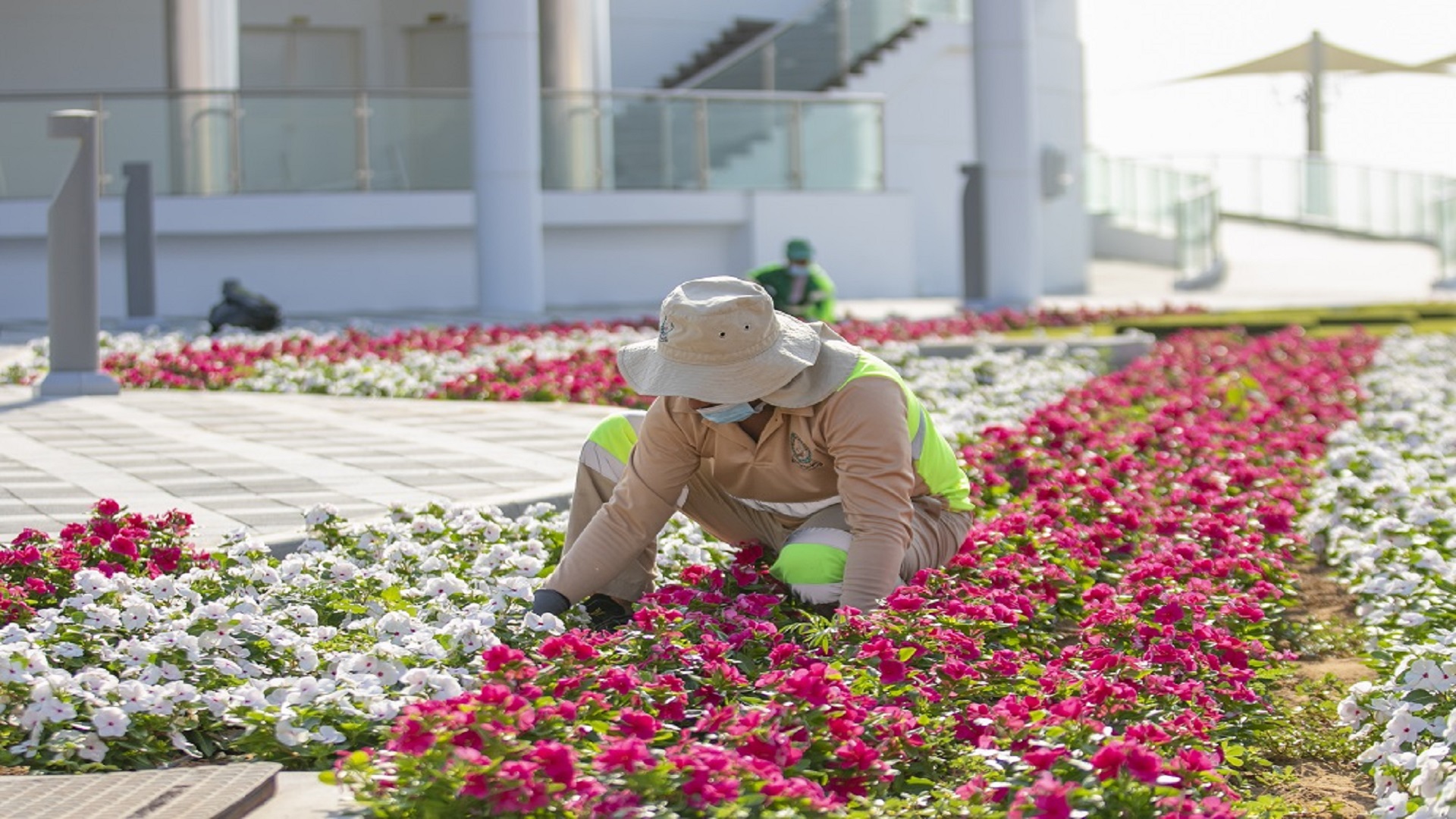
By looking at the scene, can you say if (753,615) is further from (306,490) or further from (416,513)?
(306,490)

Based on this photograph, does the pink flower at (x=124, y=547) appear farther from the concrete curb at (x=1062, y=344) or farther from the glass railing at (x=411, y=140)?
the glass railing at (x=411, y=140)

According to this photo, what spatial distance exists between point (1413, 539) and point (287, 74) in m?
24.9

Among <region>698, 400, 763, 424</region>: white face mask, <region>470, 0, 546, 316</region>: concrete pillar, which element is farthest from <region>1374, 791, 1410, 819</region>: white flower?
<region>470, 0, 546, 316</region>: concrete pillar

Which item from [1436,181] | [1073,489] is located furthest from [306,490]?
[1436,181]

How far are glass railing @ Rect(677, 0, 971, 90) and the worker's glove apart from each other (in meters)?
22.1

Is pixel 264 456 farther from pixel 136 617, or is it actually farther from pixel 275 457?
pixel 136 617

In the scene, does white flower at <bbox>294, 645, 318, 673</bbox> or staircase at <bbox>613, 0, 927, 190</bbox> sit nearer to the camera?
white flower at <bbox>294, 645, 318, 673</bbox>

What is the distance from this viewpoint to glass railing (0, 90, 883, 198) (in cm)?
1959

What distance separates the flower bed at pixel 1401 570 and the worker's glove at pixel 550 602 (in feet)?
6.25

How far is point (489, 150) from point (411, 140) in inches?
74.7

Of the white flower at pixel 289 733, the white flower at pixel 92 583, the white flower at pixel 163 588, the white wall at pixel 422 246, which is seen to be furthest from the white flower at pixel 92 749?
the white wall at pixel 422 246

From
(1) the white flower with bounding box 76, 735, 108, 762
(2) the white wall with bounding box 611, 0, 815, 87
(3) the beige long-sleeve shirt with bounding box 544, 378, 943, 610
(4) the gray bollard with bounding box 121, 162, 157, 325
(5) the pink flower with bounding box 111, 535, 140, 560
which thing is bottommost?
(1) the white flower with bounding box 76, 735, 108, 762

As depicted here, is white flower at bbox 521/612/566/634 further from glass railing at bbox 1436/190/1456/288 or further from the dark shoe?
glass railing at bbox 1436/190/1456/288

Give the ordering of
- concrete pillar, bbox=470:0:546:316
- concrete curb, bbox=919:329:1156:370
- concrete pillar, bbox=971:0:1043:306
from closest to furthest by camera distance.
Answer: concrete curb, bbox=919:329:1156:370 < concrete pillar, bbox=470:0:546:316 < concrete pillar, bbox=971:0:1043:306
